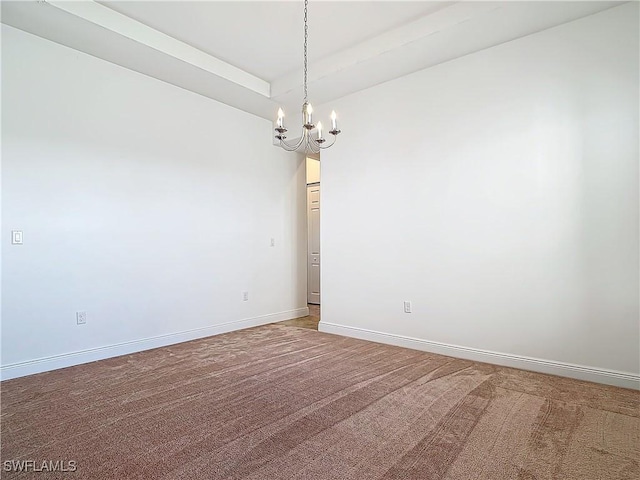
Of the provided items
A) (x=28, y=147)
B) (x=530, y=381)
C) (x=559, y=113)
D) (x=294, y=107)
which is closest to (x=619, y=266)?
(x=530, y=381)

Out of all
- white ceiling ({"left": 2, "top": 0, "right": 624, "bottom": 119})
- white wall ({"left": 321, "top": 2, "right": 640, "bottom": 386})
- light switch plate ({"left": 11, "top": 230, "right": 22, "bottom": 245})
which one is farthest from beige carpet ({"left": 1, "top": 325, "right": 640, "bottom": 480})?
white ceiling ({"left": 2, "top": 0, "right": 624, "bottom": 119})

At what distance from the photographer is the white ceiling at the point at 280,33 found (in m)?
2.81

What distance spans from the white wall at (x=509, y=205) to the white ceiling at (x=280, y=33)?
0.27m

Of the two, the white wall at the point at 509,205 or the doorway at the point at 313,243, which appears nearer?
the white wall at the point at 509,205

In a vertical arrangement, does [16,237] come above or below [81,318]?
above

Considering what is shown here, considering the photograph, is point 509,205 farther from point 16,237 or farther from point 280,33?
point 16,237

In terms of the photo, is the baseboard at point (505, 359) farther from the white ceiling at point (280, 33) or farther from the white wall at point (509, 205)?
the white ceiling at point (280, 33)

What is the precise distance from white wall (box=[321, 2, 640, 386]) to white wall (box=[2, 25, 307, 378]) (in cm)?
149

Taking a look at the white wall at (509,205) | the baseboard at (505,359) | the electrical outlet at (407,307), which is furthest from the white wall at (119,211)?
the electrical outlet at (407,307)

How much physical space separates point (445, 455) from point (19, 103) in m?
4.09

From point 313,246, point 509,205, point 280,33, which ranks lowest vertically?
point 313,246

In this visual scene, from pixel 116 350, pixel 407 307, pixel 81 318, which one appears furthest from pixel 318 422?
pixel 81 318

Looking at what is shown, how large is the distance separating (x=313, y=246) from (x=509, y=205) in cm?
420

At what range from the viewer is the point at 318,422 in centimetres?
209
